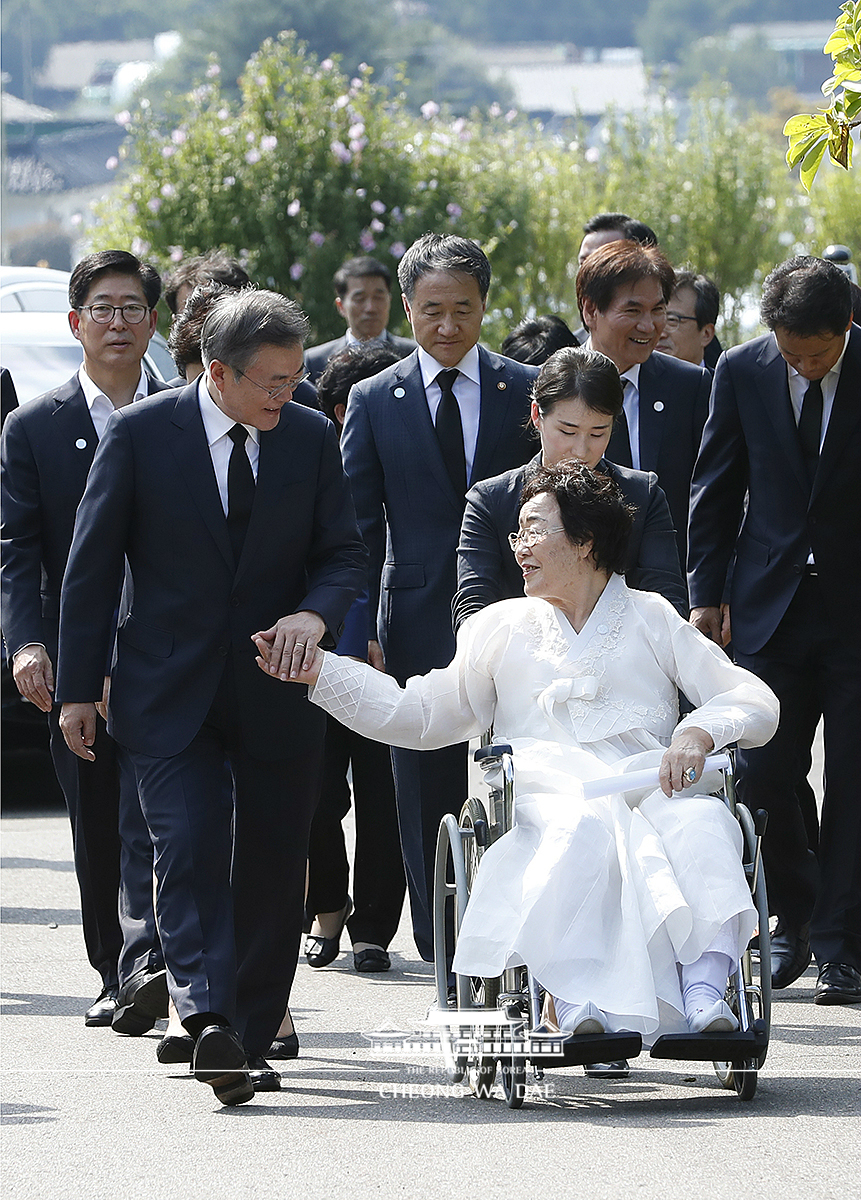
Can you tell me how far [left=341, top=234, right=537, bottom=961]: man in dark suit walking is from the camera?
7094mm

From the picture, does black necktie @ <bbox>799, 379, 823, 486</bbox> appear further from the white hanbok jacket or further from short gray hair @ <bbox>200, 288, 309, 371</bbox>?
short gray hair @ <bbox>200, 288, 309, 371</bbox>

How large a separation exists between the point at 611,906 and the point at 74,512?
2.48 m

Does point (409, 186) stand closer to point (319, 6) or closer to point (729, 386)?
point (729, 386)

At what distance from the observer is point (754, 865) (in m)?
5.25

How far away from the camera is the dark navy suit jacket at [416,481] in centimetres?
712

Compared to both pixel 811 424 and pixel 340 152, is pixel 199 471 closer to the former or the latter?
pixel 811 424

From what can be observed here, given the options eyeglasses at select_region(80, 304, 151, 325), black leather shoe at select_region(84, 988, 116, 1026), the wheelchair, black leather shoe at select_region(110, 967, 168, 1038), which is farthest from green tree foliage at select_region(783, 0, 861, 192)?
black leather shoe at select_region(84, 988, 116, 1026)

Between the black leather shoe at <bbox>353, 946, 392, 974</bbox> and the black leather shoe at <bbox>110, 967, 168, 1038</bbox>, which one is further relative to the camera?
the black leather shoe at <bbox>353, 946, 392, 974</bbox>

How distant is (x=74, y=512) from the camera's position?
22.1 ft

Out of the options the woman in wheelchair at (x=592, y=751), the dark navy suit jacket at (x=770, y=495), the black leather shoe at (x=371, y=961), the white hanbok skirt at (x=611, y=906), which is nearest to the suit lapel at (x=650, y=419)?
the dark navy suit jacket at (x=770, y=495)

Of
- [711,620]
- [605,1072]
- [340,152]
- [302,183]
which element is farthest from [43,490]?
[340,152]

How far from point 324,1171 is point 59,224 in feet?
321

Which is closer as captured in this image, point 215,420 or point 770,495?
point 215,420

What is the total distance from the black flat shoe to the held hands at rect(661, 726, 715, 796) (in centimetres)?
262
